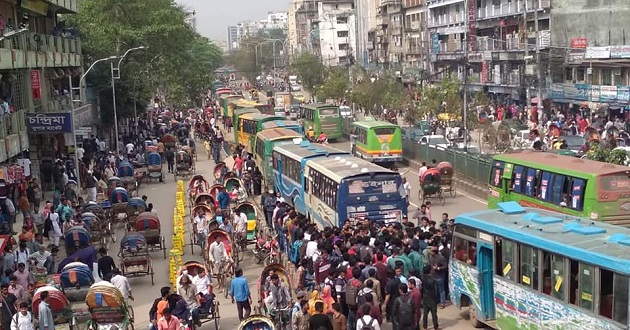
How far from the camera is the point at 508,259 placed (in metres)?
15.6

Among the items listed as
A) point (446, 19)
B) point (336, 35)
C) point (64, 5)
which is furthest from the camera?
point (336, 35)

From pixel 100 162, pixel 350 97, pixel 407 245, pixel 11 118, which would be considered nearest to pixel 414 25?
pixel 350 97

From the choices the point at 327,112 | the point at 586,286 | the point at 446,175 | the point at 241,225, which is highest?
the point at 586,286

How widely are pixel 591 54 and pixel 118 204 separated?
34.1 meters

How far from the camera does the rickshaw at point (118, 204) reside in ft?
99.7

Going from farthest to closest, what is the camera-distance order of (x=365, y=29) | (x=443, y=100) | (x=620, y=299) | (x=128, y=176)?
(x=365, y=29) → (x=443, y=100) → (x=128, y=176) → (x=620, y=299)

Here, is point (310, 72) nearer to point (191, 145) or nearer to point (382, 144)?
point (191, 145)

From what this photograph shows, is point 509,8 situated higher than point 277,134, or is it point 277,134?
point 509,8

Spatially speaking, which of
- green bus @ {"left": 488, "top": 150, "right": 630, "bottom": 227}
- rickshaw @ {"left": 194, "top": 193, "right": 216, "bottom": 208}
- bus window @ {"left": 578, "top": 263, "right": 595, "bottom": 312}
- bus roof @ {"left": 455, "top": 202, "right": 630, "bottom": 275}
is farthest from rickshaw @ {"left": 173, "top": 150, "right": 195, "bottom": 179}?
bus window @ {"left": 578, "top": 263, "right": 595, "bottom": 312}

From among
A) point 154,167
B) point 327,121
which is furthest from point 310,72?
point 154,167

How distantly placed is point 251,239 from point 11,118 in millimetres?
13403

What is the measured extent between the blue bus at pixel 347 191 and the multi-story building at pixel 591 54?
2617 centimetres

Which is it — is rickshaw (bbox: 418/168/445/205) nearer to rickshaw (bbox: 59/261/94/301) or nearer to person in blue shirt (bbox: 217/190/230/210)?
person in blue shirt (bbox: 217/190/230/210)

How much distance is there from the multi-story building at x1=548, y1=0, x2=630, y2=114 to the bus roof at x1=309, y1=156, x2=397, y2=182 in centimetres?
2625
